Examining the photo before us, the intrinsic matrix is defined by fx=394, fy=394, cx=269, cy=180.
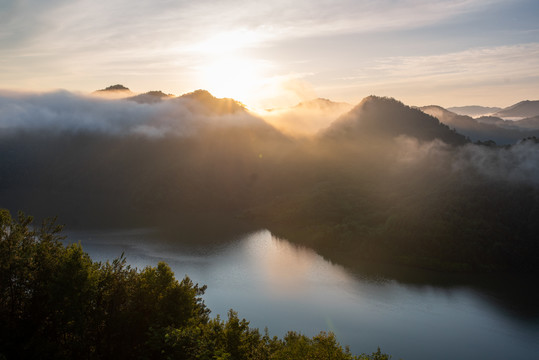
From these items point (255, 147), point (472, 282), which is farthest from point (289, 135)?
point (472, 282)

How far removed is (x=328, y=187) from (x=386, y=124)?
174ft

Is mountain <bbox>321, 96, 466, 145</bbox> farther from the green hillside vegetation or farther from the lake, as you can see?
the green hillside vegetation

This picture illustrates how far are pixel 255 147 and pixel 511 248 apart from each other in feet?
386

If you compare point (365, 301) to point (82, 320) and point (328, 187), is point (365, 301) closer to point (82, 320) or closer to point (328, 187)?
point (82, 320)

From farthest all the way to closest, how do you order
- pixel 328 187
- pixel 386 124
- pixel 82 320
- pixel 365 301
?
pixel 386 124 → pixel 328 187 → pixel 365 301 → pixel 82 320

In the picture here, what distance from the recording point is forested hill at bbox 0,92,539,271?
82375 millimetres

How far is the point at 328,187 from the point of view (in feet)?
404

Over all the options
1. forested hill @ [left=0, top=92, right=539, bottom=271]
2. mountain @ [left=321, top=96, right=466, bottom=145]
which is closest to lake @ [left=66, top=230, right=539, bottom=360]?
forested hill @ [left=0, top=92, right=539, bottom=271]

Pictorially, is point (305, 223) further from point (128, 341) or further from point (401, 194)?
point (128, 341)

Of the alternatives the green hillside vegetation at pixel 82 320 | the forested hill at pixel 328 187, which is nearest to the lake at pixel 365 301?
the forested hill at pixel 328 187

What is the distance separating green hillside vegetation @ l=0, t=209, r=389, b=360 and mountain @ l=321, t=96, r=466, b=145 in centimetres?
13925

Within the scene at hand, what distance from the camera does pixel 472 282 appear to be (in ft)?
225

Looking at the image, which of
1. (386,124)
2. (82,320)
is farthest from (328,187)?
(82,320)

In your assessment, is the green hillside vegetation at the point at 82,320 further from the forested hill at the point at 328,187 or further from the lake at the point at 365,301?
the forested hill at the point at 328,187
